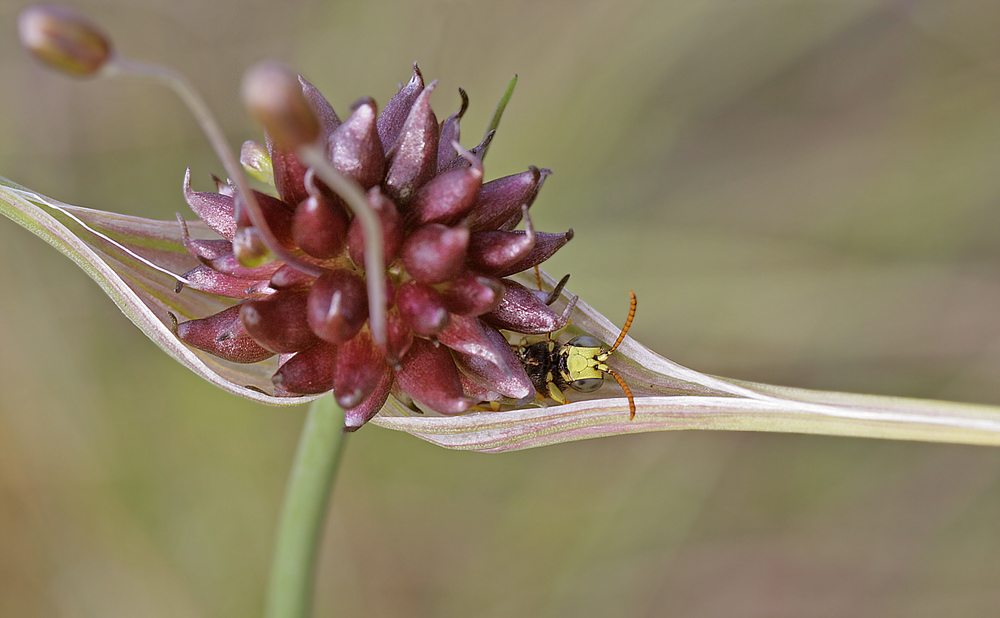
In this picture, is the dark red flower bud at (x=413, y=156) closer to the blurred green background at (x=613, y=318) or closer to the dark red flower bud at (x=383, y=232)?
the dark red flower bud at (x=383, y=232)

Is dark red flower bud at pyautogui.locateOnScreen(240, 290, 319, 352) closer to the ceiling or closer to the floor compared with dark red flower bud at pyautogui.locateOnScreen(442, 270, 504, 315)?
closer to the floor

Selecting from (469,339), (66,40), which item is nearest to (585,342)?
(469,339)

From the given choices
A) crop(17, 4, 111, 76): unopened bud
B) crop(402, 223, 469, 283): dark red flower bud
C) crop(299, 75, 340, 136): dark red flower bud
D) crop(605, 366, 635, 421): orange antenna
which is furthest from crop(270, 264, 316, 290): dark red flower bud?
crop(605, 366, 635, 421): orange antenna

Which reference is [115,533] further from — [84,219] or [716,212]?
[716,212]

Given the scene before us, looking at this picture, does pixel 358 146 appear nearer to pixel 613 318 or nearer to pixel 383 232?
pixel 383 232

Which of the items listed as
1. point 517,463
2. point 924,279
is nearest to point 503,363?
point 517,463

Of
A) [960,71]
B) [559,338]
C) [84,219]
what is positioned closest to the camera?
[84,219]

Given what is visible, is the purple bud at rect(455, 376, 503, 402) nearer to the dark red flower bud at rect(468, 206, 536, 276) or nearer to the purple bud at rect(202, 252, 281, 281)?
the dark red flower bud at rect(468, 206, 536, 276)
